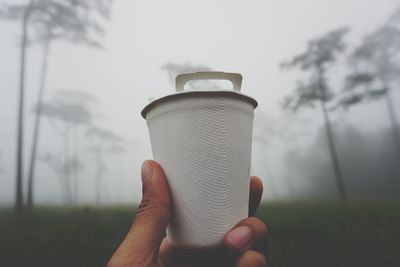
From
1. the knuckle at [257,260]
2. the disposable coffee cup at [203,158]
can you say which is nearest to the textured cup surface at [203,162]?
the disposable coffee cup at [203,158]

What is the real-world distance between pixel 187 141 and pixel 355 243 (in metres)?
5.15

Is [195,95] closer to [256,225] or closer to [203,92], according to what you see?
[203,92]

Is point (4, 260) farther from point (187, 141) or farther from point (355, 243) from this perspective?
point (355, 243)

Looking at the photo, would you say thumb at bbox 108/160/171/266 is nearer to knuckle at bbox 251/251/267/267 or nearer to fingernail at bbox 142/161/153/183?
fingernail at bbox 142/161/153/183

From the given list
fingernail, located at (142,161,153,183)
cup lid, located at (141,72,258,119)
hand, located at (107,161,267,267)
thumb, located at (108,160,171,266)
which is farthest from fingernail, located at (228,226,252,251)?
cup lid, located at (141,72,258,119)

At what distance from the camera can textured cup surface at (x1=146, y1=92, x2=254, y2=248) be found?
1.15m

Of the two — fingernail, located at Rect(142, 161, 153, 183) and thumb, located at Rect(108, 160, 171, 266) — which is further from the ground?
fingernail, located at Rect(142, 161, 153, 183)

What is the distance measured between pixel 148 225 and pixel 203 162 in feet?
1.13

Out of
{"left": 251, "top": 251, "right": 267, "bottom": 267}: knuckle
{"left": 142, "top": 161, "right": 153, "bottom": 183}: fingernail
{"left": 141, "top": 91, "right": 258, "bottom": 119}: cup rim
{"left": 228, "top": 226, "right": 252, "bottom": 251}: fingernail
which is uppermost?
{"left": 141, "top": 91, "right": 258, "bottom": 119}: cup rim

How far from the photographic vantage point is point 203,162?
3.78 ft

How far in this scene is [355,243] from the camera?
5.08 m

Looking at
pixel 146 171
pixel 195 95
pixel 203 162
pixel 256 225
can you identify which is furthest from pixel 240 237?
pixel 195 95

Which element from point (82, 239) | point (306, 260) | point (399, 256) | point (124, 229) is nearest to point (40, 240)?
point (82, 239)

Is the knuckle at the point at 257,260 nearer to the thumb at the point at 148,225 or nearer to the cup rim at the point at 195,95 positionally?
the thumb at the point at 148,225
